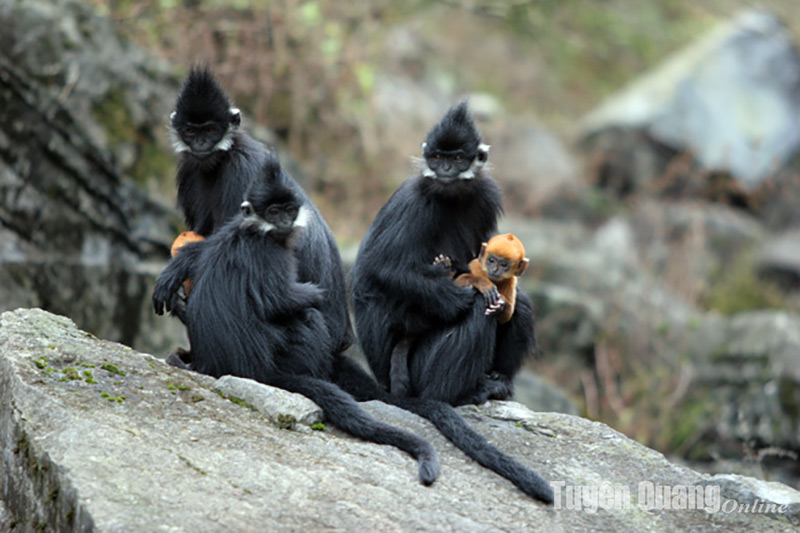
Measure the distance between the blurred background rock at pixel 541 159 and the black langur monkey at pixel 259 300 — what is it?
82.4 inches

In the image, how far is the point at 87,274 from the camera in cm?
720

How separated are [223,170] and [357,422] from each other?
5.73ft

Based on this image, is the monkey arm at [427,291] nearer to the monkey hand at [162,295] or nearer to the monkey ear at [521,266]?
the monkey ear at [521,266]

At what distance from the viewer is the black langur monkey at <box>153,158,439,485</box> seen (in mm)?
4332

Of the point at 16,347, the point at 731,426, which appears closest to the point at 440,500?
the point at 16,347

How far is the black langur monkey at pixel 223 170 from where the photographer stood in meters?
4.89

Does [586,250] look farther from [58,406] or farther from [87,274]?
[58,406]

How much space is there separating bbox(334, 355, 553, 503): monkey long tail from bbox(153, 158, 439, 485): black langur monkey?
365 millimetres

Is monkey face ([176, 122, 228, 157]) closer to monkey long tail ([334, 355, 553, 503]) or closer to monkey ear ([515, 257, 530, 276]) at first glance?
monkey long tail ([334, 355, 553, 503])

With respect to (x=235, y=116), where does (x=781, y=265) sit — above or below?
above

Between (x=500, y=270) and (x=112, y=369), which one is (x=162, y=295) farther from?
(x=500, y=270)

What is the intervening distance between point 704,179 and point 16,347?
12251 mm

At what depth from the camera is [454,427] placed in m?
4.23

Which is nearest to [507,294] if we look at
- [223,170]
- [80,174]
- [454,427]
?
[454,427]
